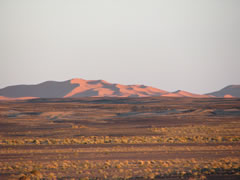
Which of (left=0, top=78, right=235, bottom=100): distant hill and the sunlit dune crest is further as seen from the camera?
(left=0, top=78, right=235, bottom=100): distant hill

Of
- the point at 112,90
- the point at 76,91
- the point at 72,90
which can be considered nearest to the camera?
the point at 76,91

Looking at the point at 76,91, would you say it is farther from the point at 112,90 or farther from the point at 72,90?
the point at 112,90

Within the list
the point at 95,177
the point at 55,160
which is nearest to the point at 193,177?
the point at 95,177

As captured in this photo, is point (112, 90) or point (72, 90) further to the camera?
point (112, 90)

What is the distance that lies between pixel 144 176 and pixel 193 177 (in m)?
2.02

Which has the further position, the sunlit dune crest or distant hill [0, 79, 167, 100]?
distant hill [0, 79, 167, 100]

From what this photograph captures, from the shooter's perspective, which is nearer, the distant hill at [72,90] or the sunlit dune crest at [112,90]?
the sunlit dune crest at [112,90]

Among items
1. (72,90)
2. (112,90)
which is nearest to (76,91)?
(72,90)

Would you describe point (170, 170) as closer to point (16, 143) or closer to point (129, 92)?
point (16, 143)

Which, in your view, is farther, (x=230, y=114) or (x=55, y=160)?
(x=230, y=114)

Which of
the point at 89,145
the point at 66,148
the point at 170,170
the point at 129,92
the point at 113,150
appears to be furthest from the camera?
the point at 129,92

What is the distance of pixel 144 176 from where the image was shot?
17.5 m

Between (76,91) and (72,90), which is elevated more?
(72,90)

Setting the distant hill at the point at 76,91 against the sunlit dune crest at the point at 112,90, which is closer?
the sunlit dune crest at the point at 112,90
